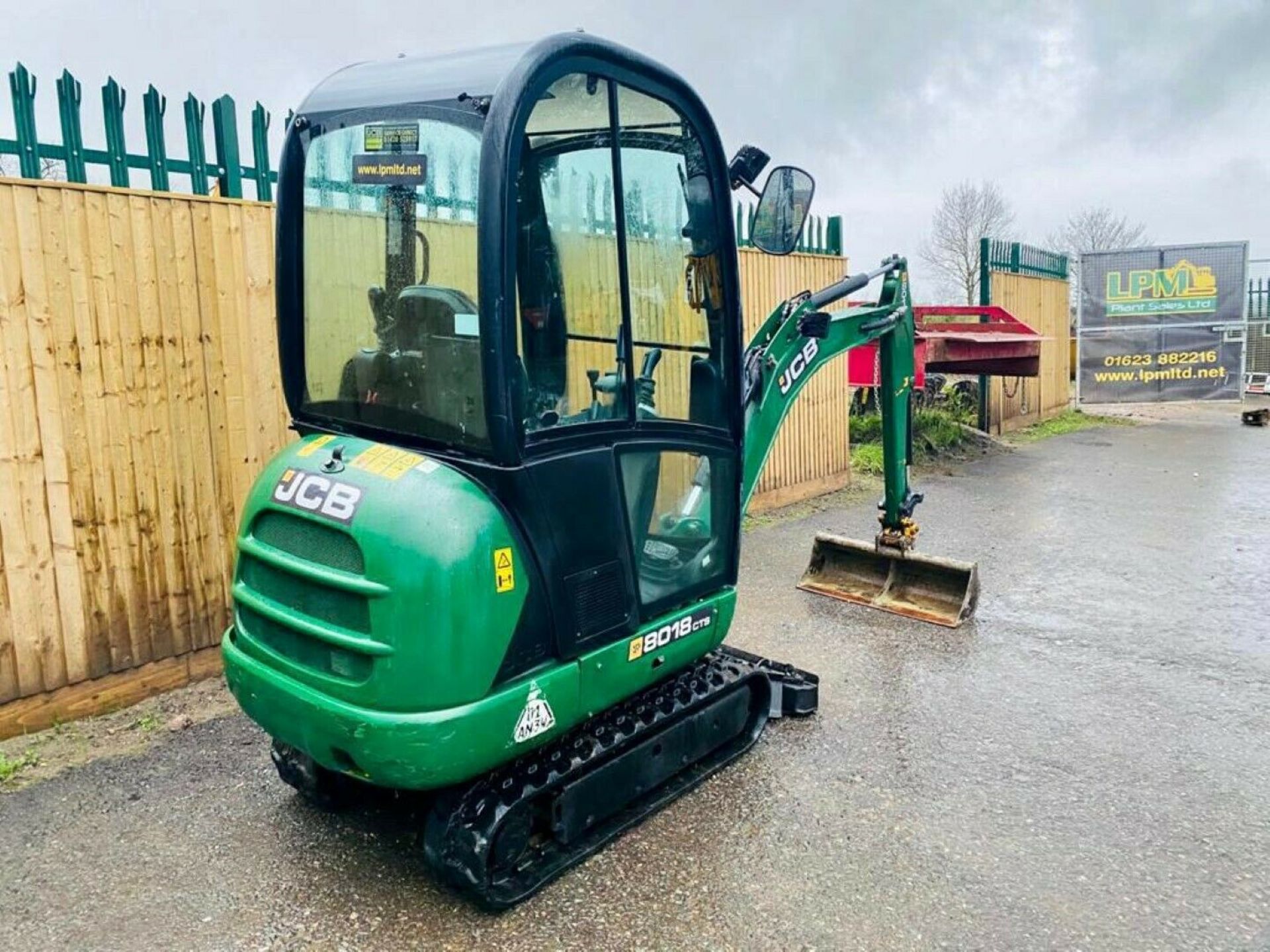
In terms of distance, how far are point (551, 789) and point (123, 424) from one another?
105 inches

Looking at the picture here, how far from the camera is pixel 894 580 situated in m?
5.81

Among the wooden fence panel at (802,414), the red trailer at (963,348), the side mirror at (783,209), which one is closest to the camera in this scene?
the side mirror at (783,209)

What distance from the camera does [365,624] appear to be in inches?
103

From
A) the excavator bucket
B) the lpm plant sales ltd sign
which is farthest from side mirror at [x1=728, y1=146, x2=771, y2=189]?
the lpm plant sales ltd sign

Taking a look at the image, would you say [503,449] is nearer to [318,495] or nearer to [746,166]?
[318,495]

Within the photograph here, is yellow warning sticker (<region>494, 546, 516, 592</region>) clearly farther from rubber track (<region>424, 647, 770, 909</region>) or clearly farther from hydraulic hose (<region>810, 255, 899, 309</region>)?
hydraulic hose (<region>810, 255, 899, 309</region>)

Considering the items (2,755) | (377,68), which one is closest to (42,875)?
(2,755)

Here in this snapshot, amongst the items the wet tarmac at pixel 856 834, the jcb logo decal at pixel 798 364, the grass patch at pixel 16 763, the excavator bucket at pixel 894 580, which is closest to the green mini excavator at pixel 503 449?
the wet tarmac at pixel 856 834

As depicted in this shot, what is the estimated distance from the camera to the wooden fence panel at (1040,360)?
44.2 ft

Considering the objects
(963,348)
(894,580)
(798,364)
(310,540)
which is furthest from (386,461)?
(963,348)

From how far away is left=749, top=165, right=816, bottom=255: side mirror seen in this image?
350 centimetres

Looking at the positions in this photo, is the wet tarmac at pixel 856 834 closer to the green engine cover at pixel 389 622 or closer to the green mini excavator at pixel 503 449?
the green mini excavator at pixel 503 449

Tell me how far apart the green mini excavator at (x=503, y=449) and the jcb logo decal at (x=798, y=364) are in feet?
2.92

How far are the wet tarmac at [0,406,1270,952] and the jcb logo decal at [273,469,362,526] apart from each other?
1.25 metres
